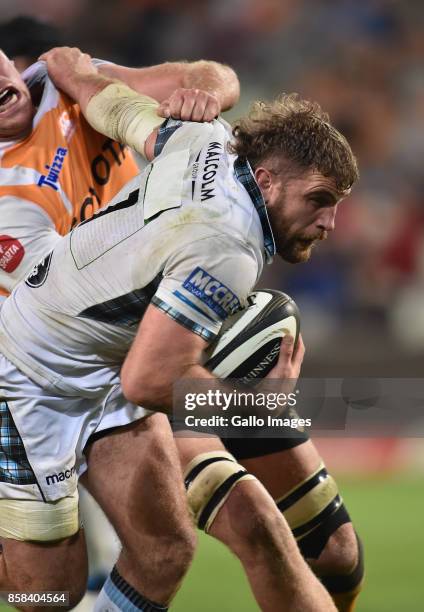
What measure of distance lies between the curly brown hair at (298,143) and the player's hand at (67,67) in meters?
0.85

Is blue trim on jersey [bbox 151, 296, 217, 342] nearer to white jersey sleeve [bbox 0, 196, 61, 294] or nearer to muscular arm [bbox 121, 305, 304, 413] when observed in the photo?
muscular arm [bbox 121, 305, 304, 413]

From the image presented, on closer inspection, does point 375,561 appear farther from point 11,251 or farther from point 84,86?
point 84,86

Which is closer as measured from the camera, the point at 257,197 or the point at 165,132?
the point at 257,197

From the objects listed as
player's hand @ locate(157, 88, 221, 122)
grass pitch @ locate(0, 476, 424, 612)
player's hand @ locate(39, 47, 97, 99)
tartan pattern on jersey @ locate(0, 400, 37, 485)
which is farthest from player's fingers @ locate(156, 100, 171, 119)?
grass pitch @ locate(0, 476, 424, 612)

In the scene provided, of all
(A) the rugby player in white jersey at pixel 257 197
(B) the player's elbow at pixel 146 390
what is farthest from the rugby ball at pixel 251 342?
(B) the player's elbow at pixel 146 390

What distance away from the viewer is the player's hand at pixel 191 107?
291 cm

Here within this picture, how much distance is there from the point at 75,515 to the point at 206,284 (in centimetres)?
108

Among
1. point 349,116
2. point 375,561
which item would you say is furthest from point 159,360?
point 349,116

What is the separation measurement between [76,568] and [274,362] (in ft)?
3.11

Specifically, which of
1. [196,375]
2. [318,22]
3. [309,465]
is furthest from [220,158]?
[318,22]

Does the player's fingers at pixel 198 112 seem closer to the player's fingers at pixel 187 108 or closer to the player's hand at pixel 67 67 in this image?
the player's fingers at pixel 187 108

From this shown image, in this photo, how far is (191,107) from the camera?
2.91 metres

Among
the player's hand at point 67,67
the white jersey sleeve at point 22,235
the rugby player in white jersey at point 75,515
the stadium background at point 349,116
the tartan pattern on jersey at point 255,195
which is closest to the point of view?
the tartan pattern on jersey at point 255,195

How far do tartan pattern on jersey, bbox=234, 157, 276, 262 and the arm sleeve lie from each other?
0.16m
